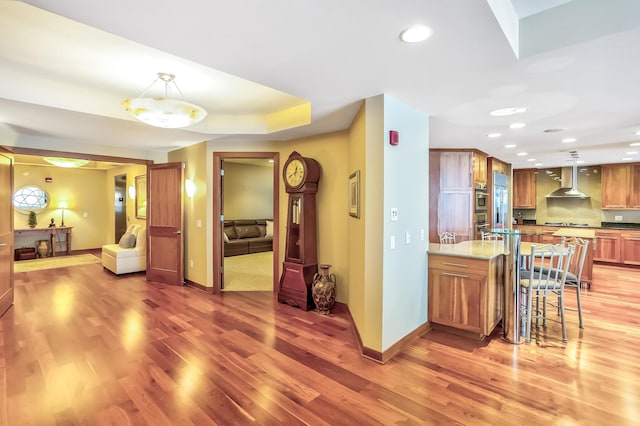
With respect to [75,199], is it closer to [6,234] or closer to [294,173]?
[6,234]

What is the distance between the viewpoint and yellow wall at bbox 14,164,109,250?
7.73 metres

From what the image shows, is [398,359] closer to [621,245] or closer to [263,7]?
[263,7]

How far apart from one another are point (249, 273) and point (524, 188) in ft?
24.4

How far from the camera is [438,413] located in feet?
6.75

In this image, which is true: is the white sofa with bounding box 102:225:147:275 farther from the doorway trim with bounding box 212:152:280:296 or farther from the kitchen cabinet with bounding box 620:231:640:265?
the kitchen cabinet with bounding box 620:231:640:265


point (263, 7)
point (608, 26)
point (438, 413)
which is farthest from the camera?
point (438, 413)

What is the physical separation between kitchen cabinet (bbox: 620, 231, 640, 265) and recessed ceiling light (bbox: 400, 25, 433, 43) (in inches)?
308

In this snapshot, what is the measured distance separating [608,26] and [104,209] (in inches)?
418

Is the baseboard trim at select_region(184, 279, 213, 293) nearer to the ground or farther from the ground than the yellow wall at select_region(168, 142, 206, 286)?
nearer to the ground

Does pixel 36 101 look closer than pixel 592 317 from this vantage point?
Yes

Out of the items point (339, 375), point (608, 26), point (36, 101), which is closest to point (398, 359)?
point (339, 375)

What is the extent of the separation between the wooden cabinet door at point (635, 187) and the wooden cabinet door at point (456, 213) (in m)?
4.53

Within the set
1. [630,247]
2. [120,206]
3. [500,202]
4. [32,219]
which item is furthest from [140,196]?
[630,247]

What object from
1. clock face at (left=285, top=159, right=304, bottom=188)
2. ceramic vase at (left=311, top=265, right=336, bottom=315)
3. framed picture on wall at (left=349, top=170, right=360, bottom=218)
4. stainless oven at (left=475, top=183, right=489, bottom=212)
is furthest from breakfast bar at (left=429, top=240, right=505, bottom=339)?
stainless oven at (left=475, top=183, right=489, bottom=212)
